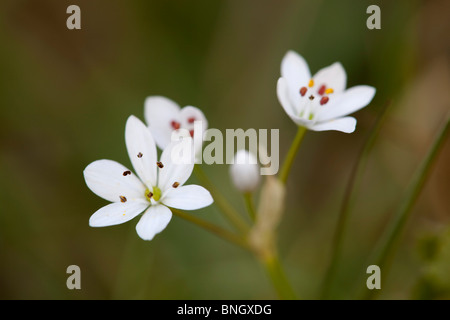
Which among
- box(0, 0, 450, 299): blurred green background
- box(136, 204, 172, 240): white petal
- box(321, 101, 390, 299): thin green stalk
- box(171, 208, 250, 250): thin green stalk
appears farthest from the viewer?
box(0, 0, 450, 299): blurred green background

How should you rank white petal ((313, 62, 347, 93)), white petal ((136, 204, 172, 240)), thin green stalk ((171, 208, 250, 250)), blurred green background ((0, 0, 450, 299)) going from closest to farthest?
white petal ((136, 204, 172, 240)) → thin green stalk ((171, 208, 250, 250)) → white petal ((313, 62, 347, 93)) → blurred green background ((0, 0, 450, 299))

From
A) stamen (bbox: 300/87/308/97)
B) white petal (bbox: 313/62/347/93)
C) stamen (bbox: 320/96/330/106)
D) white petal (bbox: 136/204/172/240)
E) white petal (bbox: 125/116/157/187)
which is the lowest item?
white petal (bbox: 136/204/172/240)

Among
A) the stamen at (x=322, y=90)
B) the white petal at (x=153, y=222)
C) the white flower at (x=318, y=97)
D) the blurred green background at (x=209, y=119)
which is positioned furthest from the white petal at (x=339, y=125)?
the blurred green background at (x=209, y=119)

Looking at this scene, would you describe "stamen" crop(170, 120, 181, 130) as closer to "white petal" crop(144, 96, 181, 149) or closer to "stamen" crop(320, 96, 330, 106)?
"white petal" crop(144, 96, 181, 149)

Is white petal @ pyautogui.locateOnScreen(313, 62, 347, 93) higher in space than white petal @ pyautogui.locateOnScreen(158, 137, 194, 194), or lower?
higher

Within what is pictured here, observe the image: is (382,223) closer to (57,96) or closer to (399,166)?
(399,166)

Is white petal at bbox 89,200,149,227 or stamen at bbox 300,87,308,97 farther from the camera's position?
stamen at bbox 300,87,308,97

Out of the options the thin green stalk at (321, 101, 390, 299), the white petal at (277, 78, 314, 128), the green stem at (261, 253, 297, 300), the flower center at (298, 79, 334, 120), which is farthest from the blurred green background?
the white petal at (277, 78, 314, 128)
